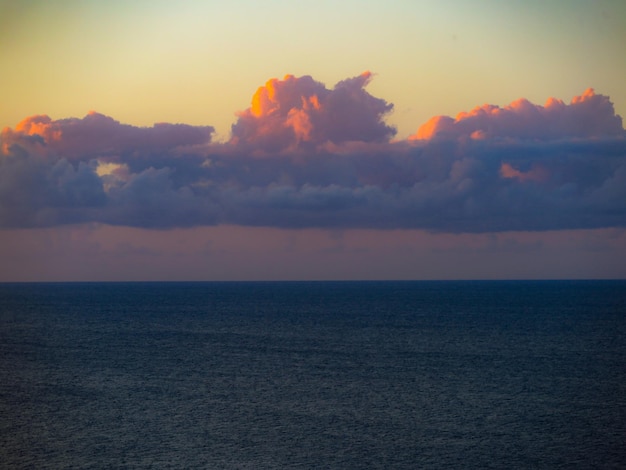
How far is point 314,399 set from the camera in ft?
226

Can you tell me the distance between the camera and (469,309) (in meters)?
196

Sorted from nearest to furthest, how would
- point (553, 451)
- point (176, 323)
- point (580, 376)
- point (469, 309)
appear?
point (553, 451)
point (580, 376)
point (176, 323)
point (469, 309)

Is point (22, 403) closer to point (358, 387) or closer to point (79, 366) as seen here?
point (79, 366)

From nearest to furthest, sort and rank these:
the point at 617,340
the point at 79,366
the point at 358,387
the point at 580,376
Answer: the point at 358,387 < the point at 580,376 < the point at 79,366 < the point at 617,340

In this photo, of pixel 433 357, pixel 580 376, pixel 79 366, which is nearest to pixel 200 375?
pixel 79 366

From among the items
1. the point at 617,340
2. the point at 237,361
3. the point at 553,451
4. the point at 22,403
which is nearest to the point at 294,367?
the point at 237,361

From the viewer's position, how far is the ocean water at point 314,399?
5162 cm

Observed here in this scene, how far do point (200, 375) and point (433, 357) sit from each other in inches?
1214

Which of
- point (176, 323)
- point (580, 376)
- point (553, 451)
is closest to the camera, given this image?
point (553, 451)

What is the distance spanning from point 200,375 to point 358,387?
1866cm

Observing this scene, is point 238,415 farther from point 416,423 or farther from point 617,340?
point 617,340

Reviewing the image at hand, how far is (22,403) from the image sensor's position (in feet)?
220

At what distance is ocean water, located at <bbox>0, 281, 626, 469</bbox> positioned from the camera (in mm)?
51625

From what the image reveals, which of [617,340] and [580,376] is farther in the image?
[617,340]
